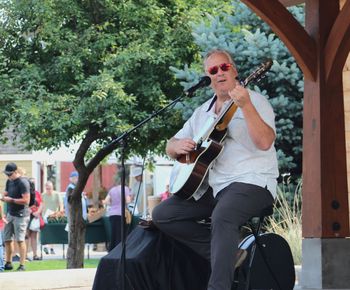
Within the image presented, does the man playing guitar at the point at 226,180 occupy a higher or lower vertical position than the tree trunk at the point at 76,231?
higher

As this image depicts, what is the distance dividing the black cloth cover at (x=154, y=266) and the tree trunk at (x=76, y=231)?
946 centimetres

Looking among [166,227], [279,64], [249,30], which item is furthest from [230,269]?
[249,30]

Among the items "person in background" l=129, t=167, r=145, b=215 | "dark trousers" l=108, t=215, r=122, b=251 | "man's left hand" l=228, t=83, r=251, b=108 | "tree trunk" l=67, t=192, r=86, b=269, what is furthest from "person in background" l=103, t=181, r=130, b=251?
"man's left hand" l=228, t=83, r=251, b=108

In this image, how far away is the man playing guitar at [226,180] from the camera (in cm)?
Answer: 500

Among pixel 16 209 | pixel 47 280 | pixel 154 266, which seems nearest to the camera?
pixel 154 266

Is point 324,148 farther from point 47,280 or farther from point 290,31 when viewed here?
point 47,280

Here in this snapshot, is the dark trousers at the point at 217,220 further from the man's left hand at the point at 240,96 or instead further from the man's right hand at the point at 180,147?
the man's left hand at the point at 240,96

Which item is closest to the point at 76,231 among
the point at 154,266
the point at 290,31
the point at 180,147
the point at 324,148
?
the point at 324,148

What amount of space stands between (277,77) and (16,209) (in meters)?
4.77

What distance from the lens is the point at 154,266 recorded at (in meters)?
5.68

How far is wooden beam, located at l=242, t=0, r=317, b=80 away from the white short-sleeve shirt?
169 cm

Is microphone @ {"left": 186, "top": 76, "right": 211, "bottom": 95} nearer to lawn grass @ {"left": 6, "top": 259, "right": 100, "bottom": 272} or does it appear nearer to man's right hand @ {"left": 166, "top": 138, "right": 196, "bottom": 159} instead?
man's right hand @ {"left": 166, "top": 138, "right": 196, "bottom": 159}

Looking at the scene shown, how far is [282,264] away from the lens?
5781 mm

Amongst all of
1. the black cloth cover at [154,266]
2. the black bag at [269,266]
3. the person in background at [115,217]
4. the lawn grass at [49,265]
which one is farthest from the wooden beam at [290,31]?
the lawn grass at [49,265]
